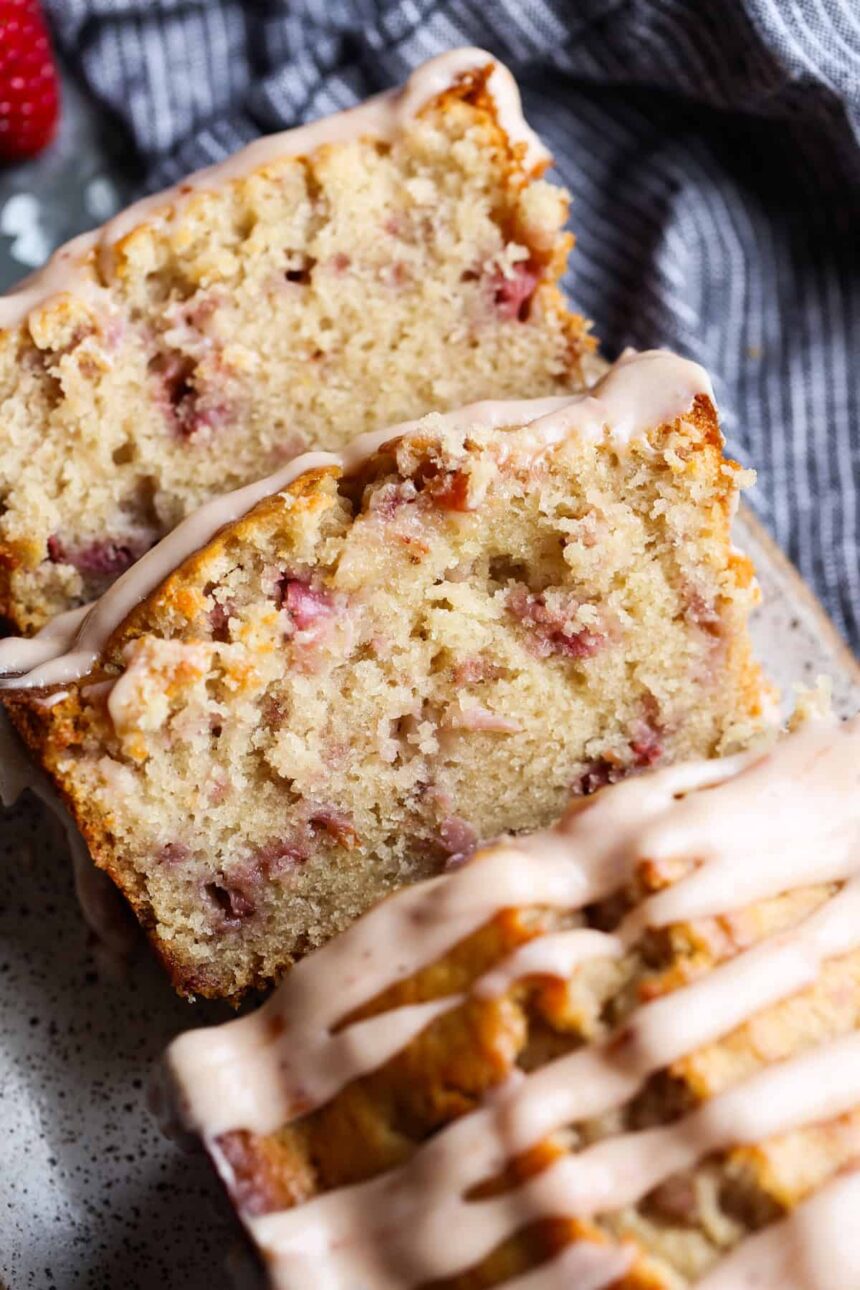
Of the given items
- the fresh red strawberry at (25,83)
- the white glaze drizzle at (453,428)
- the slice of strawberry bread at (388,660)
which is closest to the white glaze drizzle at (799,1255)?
the slice of strawberry bread at (388,660)

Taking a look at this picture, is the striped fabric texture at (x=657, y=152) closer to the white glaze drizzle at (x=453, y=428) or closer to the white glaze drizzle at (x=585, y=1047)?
the white glaze drizzle at (x=453, y=428)

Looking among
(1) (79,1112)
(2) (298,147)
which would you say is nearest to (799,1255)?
(1) (79,1112)

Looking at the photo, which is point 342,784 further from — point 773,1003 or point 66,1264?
point 66,1264

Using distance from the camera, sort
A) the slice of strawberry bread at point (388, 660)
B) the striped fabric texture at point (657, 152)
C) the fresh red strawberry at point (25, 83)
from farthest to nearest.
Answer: the striped fabric texture at point (657, 152) < the fresh red strawberry at point (25, 83) < the slice of strawberry bread at point (388, 660)

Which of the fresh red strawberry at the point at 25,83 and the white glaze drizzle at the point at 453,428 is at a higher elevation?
the fresh red strawberry at the point at 25,83

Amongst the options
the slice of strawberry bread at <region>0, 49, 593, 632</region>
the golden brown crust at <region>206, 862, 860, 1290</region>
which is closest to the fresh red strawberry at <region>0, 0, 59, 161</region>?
the slice of strawberry bread at <region>0, 49, 593, 632</region>
